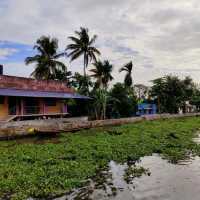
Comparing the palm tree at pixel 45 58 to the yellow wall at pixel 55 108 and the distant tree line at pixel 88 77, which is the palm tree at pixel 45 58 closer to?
the distant tree line at pixel 88 77

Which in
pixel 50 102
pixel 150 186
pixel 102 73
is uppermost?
pixel 102 73

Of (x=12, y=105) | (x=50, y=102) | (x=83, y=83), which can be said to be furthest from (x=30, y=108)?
(x=83, y=83)

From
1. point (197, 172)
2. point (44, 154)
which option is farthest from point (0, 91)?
point (197, 172)

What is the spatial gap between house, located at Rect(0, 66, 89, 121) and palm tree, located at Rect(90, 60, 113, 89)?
7458mm

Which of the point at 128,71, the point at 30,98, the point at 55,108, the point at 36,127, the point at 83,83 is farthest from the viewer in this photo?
the point at 128,71

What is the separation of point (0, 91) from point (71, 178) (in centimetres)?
1655

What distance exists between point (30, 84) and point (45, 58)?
1206 cm

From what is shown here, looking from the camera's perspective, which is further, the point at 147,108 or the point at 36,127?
the point at 147,108

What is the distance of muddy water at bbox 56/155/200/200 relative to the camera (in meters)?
8.20

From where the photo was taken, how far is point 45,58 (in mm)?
40156

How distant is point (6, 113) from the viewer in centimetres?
2538

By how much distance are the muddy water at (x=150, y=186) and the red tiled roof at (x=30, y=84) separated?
17017 millimetres

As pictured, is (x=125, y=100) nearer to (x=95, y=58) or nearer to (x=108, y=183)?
(x=95, y=58)

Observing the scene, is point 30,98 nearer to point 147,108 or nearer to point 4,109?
point 4,109
